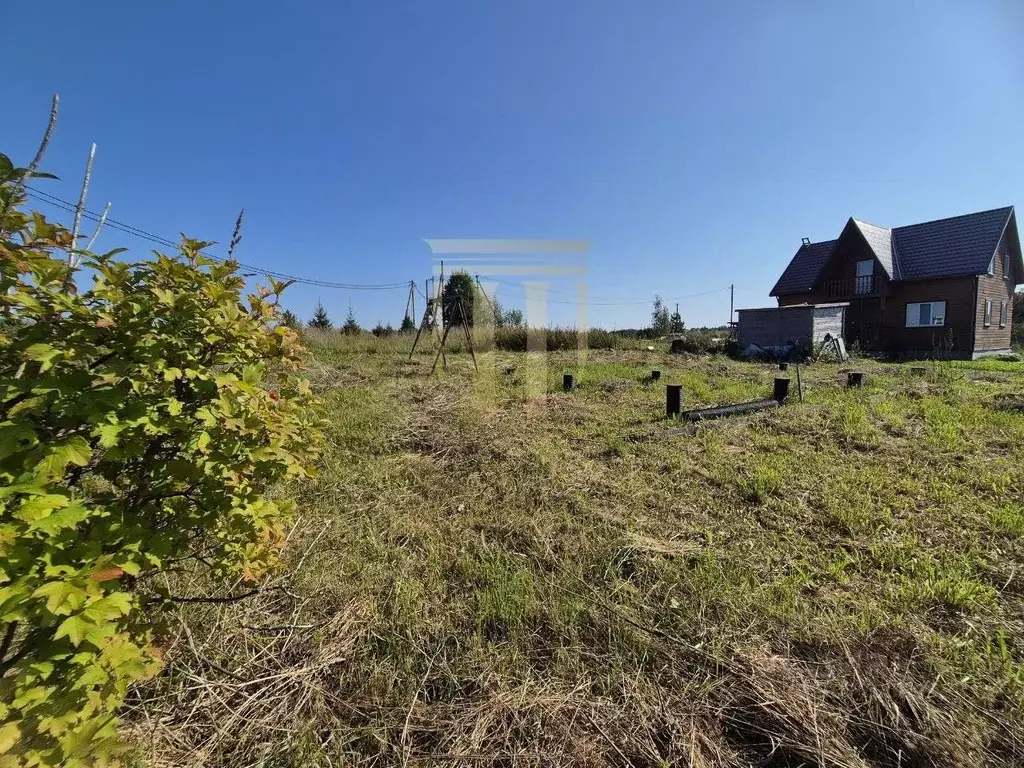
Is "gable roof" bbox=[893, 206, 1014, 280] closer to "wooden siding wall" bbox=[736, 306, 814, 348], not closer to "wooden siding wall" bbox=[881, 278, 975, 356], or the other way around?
"wooden siding wall" bbox=[881, 278, 975, 356]

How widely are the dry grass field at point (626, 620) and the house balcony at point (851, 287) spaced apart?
15.3 metres

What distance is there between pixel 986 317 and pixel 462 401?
63.7 feet

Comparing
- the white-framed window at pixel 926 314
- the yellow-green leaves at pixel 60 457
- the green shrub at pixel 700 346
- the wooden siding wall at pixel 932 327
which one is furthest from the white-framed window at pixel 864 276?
the yellow-green leaves at pixel 60 457

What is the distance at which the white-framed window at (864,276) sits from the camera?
15861mm

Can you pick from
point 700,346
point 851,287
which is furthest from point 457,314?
point 851,287

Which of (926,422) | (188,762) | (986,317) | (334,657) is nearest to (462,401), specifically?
(334,657)

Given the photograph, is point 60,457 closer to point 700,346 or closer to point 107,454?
point 107,454

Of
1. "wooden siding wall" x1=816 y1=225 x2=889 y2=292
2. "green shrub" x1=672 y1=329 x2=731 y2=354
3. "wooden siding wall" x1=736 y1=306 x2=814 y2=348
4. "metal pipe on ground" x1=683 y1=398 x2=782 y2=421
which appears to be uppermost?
"wooden siding wall" x1=816 y1=225 x2=889 y2=292

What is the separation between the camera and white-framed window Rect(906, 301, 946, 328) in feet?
48.5

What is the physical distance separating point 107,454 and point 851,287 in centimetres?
2101

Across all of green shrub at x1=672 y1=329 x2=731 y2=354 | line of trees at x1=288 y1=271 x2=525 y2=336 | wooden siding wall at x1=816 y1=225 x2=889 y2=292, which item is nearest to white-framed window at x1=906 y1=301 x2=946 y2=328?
wooden siding wall at x1=816 y1=225 x2=889 y2=292

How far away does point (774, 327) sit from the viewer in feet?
43.3

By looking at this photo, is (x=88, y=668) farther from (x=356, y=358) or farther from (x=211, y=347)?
(x=356, y=358)

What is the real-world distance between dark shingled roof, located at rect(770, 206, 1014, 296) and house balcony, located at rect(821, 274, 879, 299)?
0.54m
